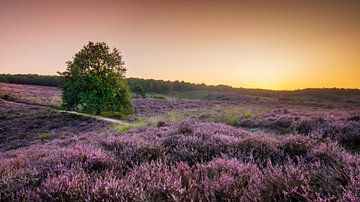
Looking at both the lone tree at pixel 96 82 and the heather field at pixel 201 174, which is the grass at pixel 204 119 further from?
the lone tree at pixel 96 82

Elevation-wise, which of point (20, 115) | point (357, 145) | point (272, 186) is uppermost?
point (272, 186)

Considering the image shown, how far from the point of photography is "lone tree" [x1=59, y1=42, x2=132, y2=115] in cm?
3544

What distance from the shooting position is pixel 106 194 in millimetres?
2787

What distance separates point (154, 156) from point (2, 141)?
22.8m

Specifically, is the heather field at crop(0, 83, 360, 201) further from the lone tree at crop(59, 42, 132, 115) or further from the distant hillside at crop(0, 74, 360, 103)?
the distant hillside at crop(0, 74, 360, 103)

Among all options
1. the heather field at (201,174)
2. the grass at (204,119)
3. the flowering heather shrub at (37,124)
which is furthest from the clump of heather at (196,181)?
the flowering heather shrub at (37,124)

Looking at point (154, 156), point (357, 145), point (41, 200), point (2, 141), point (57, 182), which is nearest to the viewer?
point (41, 200)

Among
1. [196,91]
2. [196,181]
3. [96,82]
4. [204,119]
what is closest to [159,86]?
[196,91]

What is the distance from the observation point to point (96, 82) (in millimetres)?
35375

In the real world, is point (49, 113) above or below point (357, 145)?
below

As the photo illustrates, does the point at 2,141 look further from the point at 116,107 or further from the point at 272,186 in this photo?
the point at 272,186

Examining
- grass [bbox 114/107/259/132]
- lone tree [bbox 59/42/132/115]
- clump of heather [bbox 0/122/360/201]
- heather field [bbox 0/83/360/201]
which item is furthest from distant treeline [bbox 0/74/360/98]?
clump of heather [bbox 0/122/360/201]

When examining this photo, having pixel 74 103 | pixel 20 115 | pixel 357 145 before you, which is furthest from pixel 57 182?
pixel 20 115

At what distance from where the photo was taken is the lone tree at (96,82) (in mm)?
35438
